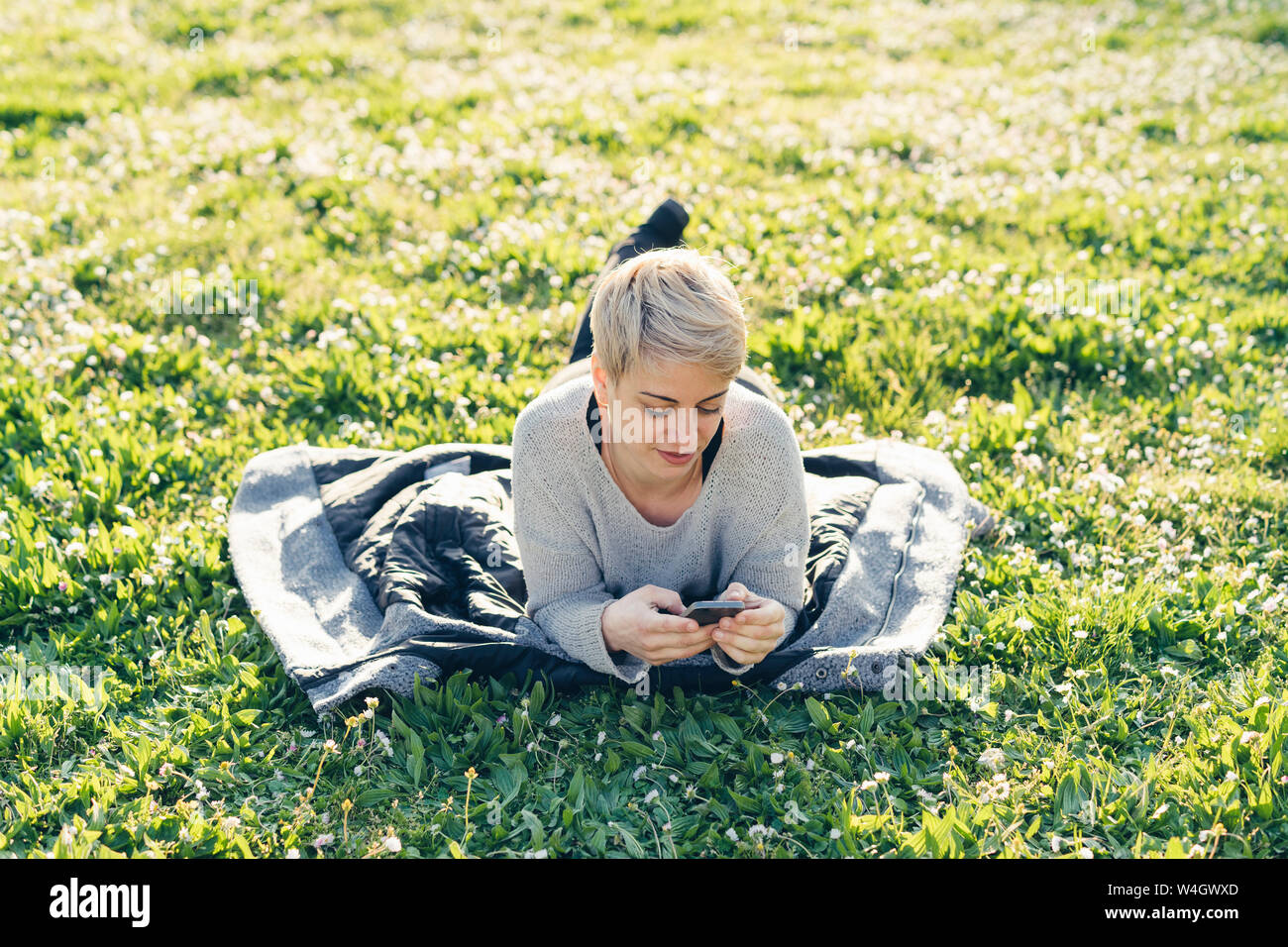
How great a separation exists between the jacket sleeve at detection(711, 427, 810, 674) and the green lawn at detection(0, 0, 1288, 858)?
17.7 inches

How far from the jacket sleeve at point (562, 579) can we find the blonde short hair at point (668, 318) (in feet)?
2.36

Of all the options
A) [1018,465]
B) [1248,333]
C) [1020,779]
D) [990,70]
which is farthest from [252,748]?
[990,70]

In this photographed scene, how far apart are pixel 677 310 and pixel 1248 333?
215 inches

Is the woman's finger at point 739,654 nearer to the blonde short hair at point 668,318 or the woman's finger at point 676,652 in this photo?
the woman's finger at point 676,652

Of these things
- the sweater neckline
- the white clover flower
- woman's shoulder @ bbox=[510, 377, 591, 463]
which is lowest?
the white clover flower

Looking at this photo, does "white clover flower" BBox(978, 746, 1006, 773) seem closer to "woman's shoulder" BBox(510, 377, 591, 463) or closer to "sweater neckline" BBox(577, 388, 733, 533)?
"sweater neckline" BBox(577, 388, 733, 533)

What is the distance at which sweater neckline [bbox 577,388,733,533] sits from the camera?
397cm

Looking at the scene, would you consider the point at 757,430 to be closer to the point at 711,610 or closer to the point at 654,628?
the point at 711,610

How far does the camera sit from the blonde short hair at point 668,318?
337cm

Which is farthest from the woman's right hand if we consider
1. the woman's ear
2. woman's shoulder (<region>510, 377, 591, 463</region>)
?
the woman's ear

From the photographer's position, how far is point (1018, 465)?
5863mm

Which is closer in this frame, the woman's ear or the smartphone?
the woman's ear

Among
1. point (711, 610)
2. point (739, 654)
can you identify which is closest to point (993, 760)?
point (739, 654)
